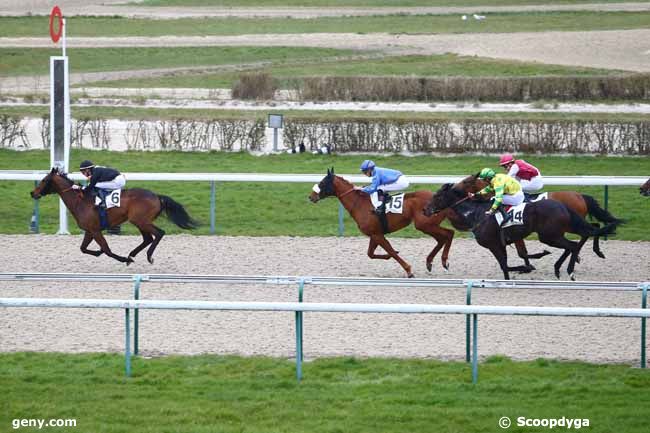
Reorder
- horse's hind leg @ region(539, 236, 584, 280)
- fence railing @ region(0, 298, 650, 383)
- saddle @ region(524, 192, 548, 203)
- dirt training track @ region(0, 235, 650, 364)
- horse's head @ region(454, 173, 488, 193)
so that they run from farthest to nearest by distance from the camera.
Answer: horse's head @ region(454, 173, 488, 193) < saddle @ region(524, 192, 548, 203) < horse's hind leg @ region(539, 236, 584, 280) < dirt training track @ region(0, 235, 650, 364) < fence railing @ region(0, 298, 650, 383)

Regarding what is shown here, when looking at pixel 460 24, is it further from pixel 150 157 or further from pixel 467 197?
pixel 467 197

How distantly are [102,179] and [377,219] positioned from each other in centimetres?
268

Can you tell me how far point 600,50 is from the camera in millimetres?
35125

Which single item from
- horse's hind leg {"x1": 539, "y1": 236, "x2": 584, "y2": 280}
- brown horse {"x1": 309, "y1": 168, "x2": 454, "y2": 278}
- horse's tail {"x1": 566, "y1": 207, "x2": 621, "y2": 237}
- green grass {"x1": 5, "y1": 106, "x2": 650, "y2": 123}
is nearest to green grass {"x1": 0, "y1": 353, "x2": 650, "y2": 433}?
horse's hind leg {"x1": 539, "y1": 236, "x2": 584, "y2": 280}

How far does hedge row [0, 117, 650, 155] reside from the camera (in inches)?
750

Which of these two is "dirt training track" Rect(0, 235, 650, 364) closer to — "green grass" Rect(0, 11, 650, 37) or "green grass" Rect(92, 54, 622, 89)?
"green grass" Rect(92, 54, 622, 89)

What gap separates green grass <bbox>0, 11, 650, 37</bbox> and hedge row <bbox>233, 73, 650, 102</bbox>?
13380mm

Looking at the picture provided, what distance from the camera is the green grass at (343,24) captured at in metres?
39.8

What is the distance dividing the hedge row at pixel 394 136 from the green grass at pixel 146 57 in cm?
1244

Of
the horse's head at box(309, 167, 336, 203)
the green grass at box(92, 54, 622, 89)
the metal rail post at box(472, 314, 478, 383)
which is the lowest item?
the metal rail post at box(472, 314, 478, 383)

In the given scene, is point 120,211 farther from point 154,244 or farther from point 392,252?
point 392,252

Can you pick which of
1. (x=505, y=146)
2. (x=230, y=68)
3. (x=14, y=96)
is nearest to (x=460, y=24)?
(x=230, y=68)

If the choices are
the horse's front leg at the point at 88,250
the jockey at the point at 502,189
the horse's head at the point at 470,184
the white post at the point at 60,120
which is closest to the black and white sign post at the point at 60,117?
the white post at the point at 60,120

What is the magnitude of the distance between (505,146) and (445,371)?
11042 millimetres
